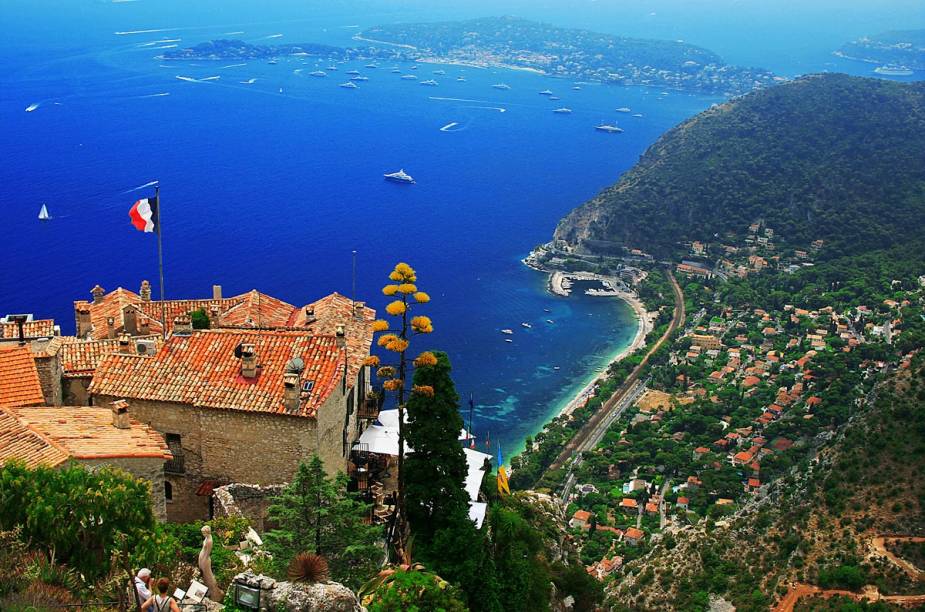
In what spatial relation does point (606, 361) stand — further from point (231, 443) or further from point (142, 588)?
point (142, 588)

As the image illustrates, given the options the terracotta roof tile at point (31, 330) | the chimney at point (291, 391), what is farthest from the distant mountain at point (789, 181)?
the chimney at point (291, 391)

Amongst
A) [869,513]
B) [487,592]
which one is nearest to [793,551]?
[869,513]

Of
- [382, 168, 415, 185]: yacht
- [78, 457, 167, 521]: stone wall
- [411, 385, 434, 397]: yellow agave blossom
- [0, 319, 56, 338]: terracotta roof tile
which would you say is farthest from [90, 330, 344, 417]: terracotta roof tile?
[382, 168, 415, 185]: yacht

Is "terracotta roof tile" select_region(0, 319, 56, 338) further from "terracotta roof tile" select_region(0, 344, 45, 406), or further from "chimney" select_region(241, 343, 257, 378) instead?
"chimney" select_region(241, 343, 257, 378)

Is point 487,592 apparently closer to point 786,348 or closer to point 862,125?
point 786,348

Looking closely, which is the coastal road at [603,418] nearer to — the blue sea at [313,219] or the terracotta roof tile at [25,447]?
the blue sea at [313,219]
